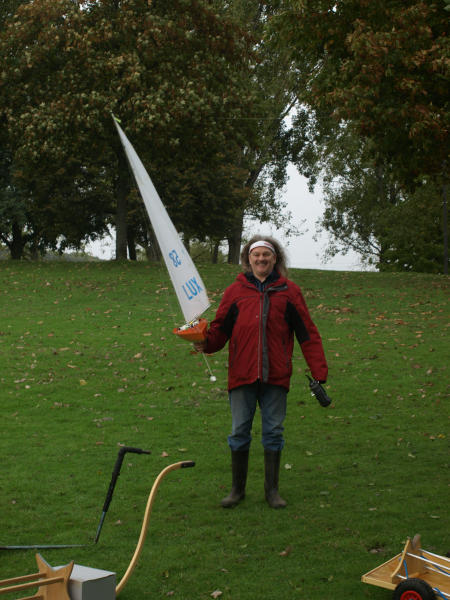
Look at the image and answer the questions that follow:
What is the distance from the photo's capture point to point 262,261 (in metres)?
6.10

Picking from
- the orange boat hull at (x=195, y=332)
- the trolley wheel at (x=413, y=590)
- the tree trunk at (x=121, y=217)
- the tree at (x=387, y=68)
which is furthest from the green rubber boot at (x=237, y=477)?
the tree trunk at (x=121, y=217)

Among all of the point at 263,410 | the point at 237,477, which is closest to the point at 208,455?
the point at 237,477

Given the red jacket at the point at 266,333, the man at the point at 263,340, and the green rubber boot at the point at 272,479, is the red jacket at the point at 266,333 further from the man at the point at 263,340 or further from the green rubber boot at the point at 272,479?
the green rubber boot at the point at 272,479

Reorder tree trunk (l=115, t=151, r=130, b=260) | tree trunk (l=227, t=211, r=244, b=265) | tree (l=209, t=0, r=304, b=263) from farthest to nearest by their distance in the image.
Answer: tree trunk (l=227, t=211, r=244, b=265) → tree (l=209, t=0, r=304, b=263) → tree trunk (l=115, t=151, r=130, b=260)

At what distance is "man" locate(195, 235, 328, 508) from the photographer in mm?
6090

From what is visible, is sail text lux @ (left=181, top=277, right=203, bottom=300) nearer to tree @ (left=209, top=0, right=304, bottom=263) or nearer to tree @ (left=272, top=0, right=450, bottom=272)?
tree @ (left=272, top=0, right=450, bottom=272)

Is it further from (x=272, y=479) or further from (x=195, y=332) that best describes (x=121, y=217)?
(x=195, y=332)

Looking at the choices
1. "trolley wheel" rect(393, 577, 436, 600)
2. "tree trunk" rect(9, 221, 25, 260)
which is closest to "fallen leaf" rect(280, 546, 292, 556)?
"trolley wheel" rect(393, 577, 436, 600)

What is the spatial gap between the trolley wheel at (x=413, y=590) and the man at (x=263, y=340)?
2047 mm

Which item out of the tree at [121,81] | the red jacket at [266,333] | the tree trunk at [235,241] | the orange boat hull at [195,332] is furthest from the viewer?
the tree trunk at [235,241]

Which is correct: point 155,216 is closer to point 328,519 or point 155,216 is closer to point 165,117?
point 328,519

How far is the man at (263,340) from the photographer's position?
6.09 m

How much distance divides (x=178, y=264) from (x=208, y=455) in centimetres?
295

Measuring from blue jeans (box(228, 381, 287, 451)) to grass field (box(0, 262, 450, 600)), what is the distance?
0.61 metres
